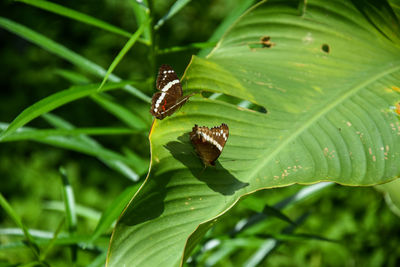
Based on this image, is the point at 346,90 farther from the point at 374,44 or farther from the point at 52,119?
the point at 52,119

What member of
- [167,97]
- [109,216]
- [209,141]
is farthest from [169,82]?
[109,216]

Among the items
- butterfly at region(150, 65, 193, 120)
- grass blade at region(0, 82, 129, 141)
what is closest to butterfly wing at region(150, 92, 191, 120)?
butterfly at region(150, 65, 193, 120)

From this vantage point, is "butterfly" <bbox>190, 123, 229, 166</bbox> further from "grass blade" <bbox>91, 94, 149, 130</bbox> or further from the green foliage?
"grass blade" <bbox>91, 94, 149, 130</bbox>

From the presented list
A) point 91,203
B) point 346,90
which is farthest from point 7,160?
point 346,90

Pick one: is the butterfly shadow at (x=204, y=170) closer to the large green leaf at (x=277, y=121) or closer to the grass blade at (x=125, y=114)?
the large green leaf at (x=277, y=121)

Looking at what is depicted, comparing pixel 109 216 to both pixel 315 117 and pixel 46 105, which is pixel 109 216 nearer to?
pixel 46 105

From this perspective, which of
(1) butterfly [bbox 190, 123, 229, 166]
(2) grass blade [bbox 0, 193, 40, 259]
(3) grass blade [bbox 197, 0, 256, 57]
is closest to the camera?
(1) butterfly [bbox 190, 123, 229, 166]
